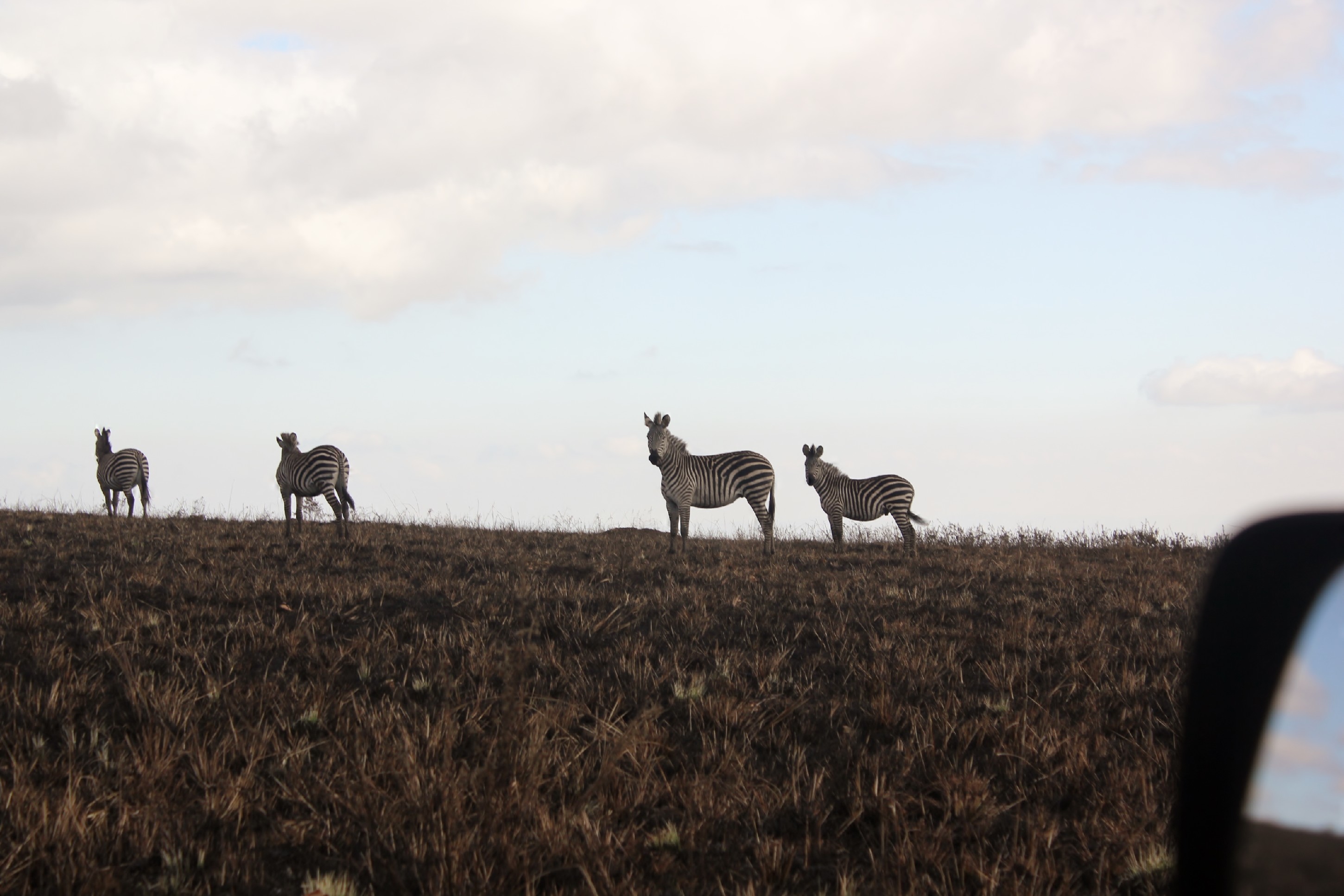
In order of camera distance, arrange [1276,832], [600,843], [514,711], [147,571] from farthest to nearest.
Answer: [147,571] < [514,711] < [600,843] < [1276,832]

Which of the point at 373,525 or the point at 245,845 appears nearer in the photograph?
the point at 245,845

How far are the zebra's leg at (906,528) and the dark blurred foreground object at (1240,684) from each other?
17500 mm

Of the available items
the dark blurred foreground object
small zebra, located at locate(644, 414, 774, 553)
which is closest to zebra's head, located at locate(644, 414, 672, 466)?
small zebra, located at locate(644, 414, 774, 553)

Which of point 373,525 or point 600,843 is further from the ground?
point 373,525

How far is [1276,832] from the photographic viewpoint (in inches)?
96.1

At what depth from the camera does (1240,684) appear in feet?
8.98

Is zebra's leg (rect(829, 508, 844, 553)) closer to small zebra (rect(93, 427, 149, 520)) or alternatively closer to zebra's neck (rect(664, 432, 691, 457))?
zebra's neck (rect(664, 432, 691, 457))

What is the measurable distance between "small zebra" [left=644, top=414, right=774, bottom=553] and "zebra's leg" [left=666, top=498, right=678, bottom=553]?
2cm

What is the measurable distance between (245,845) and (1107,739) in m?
4.95

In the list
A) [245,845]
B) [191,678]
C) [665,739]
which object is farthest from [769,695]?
[191,678]

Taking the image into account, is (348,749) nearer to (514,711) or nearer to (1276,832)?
(514,711)

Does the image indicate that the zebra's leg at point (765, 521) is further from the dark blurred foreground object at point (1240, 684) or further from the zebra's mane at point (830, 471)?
the dark blurred foreground object at point (1240, 684)

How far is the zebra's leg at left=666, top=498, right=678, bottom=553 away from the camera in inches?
742

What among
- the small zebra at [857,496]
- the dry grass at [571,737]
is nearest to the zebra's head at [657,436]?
the small zebra at [857,496]
